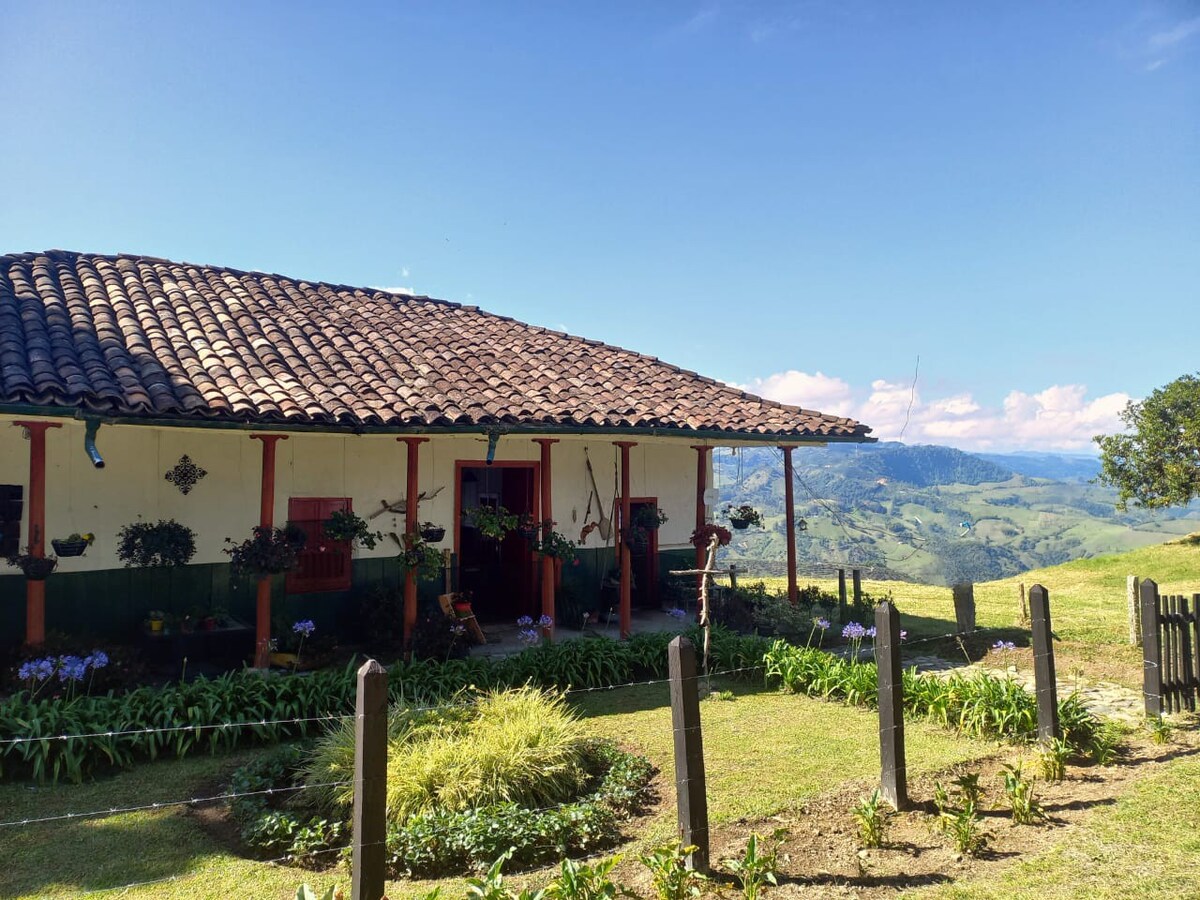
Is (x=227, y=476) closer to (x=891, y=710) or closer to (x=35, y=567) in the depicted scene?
(x=35, y=567)

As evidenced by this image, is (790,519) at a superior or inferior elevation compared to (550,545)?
superior

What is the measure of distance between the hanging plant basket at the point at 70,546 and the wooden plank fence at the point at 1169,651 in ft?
32.3

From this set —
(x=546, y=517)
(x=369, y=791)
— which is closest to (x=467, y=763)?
(x=369, y=791)

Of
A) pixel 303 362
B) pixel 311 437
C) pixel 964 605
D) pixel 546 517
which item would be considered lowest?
pixel 964 605

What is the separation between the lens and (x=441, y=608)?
986 cm

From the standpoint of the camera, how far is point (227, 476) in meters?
9.18

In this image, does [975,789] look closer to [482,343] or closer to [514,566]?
[514,566]

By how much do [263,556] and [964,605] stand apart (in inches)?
343

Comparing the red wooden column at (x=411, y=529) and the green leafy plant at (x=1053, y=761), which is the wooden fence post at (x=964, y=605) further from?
the red wooden column at (x=411, y=529)

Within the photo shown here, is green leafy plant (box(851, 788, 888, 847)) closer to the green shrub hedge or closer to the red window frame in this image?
the green shrub hedge

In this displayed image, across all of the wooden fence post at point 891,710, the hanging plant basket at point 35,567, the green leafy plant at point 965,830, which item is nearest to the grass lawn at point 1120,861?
the green leafy plant at point 965,830

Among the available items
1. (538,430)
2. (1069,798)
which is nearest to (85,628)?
(538,430)

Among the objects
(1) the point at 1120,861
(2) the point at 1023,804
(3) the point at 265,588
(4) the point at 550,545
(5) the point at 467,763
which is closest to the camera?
(1) the point at 1120,861

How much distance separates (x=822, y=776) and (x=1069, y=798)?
60.8 inches
